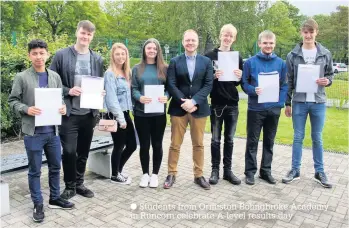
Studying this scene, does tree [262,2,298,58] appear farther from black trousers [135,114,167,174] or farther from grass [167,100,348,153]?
black trousers [135,114,167,174]

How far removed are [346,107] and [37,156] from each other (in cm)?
1248

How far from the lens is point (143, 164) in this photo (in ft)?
16.3

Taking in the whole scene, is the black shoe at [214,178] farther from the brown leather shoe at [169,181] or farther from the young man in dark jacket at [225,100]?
the brown leather shoe at [169,181]

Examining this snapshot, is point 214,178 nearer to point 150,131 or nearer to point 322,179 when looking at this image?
point 150,131

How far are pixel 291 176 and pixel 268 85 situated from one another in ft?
4.83

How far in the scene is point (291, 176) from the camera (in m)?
5.16

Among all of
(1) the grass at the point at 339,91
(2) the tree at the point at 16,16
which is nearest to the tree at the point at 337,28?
(1) the grass at the point at 339,91

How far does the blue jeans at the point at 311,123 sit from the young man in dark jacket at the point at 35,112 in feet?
10.9

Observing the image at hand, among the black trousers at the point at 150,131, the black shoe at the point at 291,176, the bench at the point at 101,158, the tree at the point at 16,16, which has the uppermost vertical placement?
the tree at the point at 16,16

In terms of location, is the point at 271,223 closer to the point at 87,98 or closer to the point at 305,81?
the point at 305,81

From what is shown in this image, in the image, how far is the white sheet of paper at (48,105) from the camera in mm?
3705

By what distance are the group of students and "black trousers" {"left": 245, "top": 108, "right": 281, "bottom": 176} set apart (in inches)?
0.6

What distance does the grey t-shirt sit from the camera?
4.18 m

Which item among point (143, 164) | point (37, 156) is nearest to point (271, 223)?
point (143, 164)
